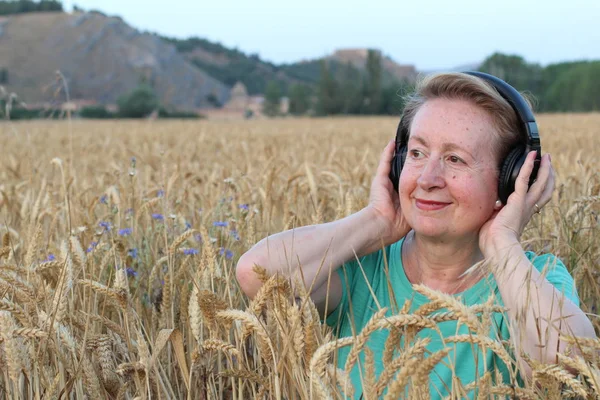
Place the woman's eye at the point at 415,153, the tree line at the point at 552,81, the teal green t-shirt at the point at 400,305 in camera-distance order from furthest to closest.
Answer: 1. the tree line at the point at 552,81
2. the woman's eye at the point at 415,153
3. the teal green t-shirt at the point at 400,305

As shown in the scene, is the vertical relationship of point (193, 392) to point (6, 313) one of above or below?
below

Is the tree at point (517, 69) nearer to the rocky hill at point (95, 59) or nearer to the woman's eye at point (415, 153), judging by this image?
the rocky hill at point (95, 59)

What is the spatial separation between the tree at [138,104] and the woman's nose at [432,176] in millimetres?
47252

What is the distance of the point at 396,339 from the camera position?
1254 mm

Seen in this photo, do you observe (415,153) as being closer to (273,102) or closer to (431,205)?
(431,205)

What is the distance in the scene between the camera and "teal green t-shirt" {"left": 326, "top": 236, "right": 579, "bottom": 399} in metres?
1.75

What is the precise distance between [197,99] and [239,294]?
107908mm

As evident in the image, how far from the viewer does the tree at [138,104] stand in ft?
157

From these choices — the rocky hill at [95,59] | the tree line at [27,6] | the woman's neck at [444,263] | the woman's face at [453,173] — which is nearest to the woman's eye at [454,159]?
the woman's face at [453,173]

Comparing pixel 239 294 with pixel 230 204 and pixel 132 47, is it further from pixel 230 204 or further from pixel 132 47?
pixel 132 47

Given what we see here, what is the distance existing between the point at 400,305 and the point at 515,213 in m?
0.41

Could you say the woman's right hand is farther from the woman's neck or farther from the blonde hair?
the blonde hair

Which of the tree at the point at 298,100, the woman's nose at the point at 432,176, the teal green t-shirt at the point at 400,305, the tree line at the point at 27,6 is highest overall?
the tree line at the point at 27,6

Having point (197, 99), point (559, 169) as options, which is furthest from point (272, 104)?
point (559, 169)
